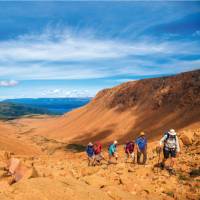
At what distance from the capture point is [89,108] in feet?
345

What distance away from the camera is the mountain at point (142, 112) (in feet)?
198

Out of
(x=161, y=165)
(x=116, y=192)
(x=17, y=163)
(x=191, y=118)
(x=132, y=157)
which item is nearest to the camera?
(x=116, y=192)

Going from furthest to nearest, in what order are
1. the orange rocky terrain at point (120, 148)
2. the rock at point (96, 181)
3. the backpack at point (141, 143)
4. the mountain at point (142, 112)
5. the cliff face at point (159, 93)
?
the cliff face at point (159, 93) < the mountain at point (142, 112) < the backpack at point (141, 143) < the rock at point (96, 181) < the orange rocky terrain at point (120, 148)

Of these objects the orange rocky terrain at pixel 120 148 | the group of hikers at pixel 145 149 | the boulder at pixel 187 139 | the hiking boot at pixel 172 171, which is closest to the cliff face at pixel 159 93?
the orange rocky terrain at pixel 120 148

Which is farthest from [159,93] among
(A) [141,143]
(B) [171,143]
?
(B) [171,143]

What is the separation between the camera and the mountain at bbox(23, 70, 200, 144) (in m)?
60.3

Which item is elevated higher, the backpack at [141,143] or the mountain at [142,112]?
the mountain at [142,112]

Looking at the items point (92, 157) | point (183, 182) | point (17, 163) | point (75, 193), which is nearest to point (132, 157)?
point (92, 157)

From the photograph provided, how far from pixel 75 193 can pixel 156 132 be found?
48.3m

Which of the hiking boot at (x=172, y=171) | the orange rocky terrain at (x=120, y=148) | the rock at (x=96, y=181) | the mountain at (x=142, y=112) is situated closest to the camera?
the orange rocky terrain at (x=120, y=148)

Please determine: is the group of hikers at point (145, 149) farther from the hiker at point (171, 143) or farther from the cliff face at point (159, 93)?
the cliff face at point (159, 93)

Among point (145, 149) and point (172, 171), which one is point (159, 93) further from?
point (172, 171)

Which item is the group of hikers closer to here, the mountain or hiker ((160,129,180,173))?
hiker ((160,129,180,173))

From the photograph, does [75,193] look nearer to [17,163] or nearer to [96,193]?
[96,193]
